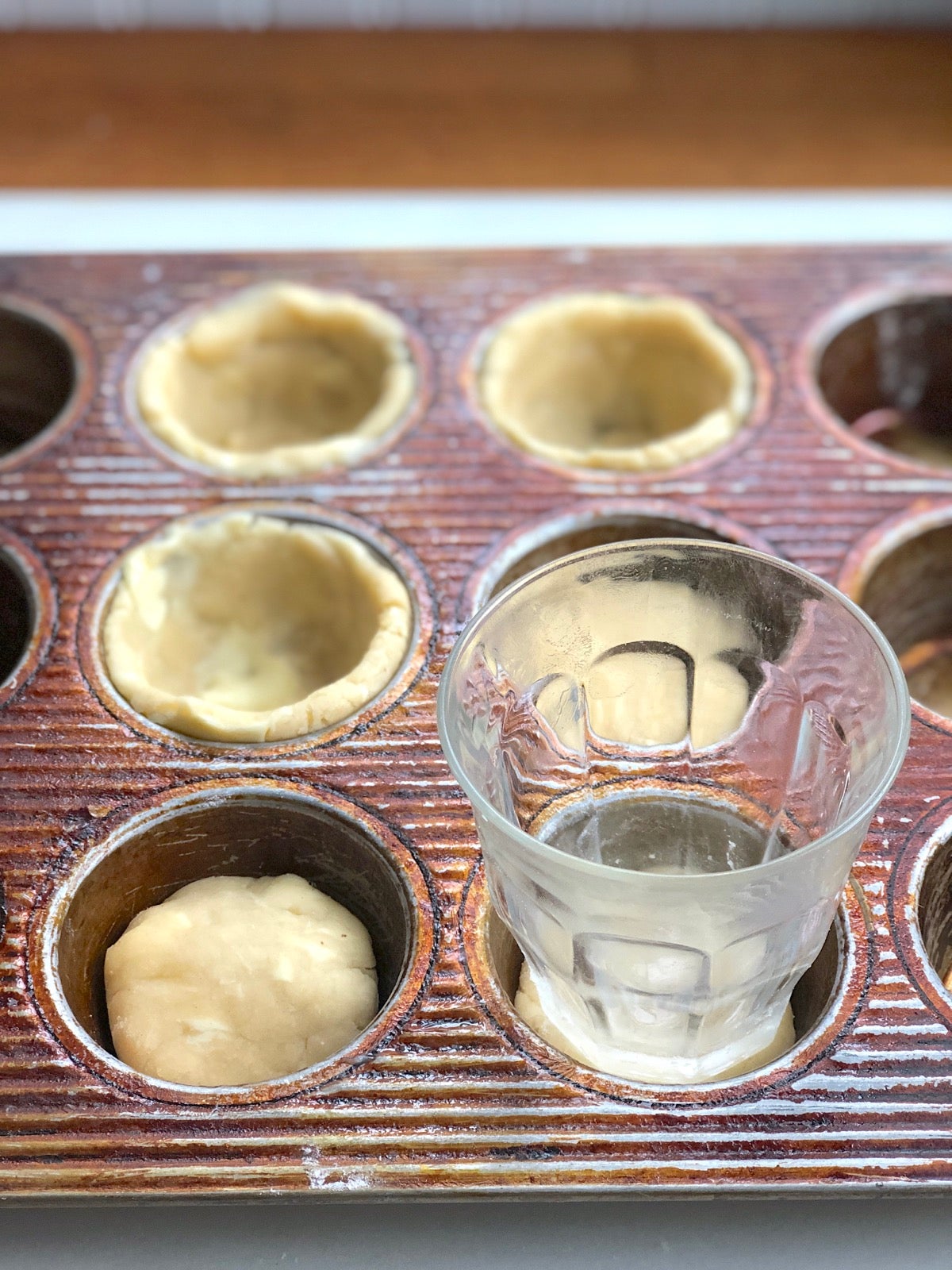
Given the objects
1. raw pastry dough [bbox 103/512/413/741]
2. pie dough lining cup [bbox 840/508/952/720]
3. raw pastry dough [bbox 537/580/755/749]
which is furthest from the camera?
pie dough lining cup [bbox 840/508/952/720]

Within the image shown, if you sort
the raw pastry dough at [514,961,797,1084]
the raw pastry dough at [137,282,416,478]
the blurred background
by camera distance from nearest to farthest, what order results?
the raw pastry dough at [514,961,797,1084]
the raw pastry dough at [137,282,416,478]
the blurred background

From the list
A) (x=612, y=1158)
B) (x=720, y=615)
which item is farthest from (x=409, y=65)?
(x=612, y=1158)

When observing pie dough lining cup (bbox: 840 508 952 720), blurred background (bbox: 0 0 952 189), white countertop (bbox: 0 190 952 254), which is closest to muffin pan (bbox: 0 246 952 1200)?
pie dough lining cup (bbox: 840 508 952 720)

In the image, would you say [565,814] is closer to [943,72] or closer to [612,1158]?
[612,1158]

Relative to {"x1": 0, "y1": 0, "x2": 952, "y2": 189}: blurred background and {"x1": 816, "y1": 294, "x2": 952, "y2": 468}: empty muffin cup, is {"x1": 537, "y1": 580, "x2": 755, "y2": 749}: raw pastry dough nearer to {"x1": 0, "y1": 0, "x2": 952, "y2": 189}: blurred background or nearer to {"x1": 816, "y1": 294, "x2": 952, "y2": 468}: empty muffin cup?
{"x1": 816, "y1": 294, "x2": 952, "y2": 468}: empty muffin cup

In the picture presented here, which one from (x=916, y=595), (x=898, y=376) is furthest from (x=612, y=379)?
(x=916, y=595)

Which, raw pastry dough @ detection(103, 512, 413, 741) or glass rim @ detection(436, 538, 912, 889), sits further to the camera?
raw pastry dough @ detection(103, 512, 413, 741)

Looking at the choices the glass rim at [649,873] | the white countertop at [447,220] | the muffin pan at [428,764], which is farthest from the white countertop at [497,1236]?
the white countertop at [447,220]
